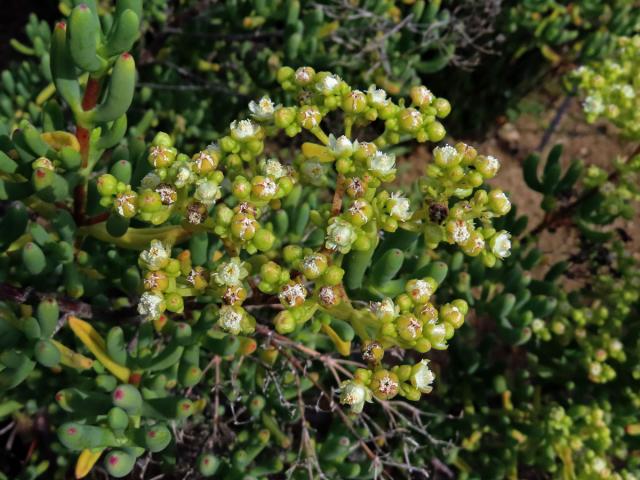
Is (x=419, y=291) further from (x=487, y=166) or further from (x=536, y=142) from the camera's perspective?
(x=536, y=142)

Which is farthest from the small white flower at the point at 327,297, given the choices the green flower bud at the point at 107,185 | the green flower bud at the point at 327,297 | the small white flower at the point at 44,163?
the small white flower at the point at 44,163

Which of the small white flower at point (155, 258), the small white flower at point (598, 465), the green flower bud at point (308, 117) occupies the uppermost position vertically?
the green flower bud at point (308, 117)

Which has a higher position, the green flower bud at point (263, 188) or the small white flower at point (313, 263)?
the green flower bud at point (263, 188)

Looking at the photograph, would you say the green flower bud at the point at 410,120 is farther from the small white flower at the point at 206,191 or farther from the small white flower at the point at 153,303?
the small white flower at the point at 153,303

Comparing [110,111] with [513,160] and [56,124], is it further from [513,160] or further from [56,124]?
[513,160]

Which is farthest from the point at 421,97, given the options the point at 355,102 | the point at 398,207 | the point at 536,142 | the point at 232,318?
the point at 536,142

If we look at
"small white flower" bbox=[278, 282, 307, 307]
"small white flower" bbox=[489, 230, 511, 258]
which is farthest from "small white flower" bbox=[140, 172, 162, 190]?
"small white flower" bbox=[489, 230, 511, 258]

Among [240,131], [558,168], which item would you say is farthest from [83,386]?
[558,168]
